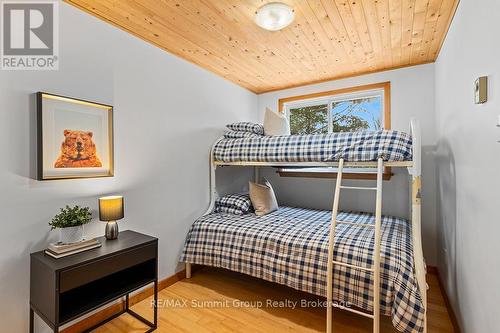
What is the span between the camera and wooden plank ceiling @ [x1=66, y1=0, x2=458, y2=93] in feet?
5.63

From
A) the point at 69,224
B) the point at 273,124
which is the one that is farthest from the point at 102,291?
the point at 273,124

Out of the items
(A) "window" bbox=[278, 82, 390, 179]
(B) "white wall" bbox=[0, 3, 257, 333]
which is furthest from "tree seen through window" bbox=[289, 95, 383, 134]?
(B) "white wall" bbox=[0, 3, 257, 333]

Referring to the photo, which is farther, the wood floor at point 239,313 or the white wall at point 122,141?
the wood floor at point 239,313

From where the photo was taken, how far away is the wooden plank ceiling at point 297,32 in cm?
172

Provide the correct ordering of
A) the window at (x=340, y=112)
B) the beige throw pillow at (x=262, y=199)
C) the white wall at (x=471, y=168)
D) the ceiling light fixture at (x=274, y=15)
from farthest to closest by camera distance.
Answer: the window at (x=340, y=112)
the beige throw pillow at (x=262, y=199)
the ceiling light fixture at (x=274, y=15)
the white wall at (x=471, y=168)

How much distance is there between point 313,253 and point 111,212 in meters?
1.56

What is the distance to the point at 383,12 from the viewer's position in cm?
178

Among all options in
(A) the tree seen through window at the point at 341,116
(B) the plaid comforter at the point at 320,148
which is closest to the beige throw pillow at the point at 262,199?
(B) the plaid comforter at the point at 320,148

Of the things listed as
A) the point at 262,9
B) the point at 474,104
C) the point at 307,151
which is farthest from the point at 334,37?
the point at 474,104

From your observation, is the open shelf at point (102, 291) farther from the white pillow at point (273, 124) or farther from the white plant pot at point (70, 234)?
the white pillow at point (273, 124)

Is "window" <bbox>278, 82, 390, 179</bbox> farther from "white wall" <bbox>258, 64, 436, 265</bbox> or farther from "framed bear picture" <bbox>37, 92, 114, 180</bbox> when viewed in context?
"framed bear picture" <bbox>37, 92, 114, 180</bbox>

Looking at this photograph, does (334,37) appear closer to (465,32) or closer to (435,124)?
(465,32)

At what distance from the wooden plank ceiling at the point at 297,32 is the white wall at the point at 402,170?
0.16 m

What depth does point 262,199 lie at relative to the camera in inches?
112
